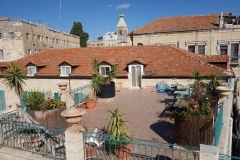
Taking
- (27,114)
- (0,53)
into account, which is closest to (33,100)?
(27,114)

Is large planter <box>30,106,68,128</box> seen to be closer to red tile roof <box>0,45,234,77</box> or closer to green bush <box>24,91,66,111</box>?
green bush <box>24,91,66,111</box>

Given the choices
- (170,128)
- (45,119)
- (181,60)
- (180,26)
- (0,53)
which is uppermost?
(180,26)

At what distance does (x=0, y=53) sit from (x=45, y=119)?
130ft

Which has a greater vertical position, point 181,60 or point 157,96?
point 181,60

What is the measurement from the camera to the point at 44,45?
45562mm

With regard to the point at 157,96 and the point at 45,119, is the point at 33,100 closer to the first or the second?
the point at 45,119

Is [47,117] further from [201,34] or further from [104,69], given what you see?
[201,34]

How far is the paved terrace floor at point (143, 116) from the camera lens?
7.83 metres

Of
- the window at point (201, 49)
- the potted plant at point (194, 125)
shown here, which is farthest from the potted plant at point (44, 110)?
the window at point (201, 49)

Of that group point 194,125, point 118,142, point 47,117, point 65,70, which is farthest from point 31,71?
point 194,125

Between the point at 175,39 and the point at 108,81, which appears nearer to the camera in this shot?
the point at 108,81

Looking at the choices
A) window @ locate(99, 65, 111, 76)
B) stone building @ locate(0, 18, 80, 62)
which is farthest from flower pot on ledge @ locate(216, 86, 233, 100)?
stone building @ locate(0, 18, 80, 62)

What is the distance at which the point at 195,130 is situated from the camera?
19.4 ft

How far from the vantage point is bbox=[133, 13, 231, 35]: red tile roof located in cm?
3089
